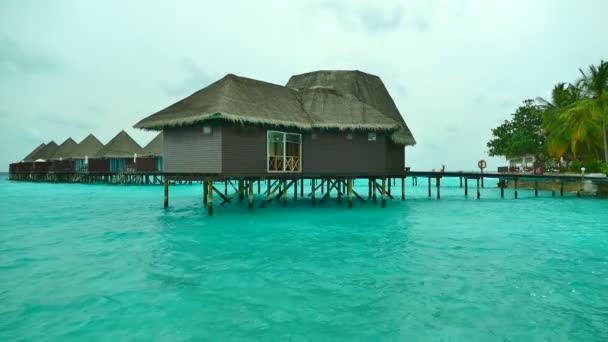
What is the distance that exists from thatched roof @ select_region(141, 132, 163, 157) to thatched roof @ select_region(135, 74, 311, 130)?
88.3 feet

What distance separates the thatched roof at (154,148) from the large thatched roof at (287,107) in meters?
25.7

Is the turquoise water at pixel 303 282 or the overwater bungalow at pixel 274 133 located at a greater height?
the overwater bungalow at pixel 274 133

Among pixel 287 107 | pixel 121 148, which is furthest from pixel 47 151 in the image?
pixel 287 107

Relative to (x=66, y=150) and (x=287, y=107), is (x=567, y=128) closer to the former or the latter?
(x=287, y=107)

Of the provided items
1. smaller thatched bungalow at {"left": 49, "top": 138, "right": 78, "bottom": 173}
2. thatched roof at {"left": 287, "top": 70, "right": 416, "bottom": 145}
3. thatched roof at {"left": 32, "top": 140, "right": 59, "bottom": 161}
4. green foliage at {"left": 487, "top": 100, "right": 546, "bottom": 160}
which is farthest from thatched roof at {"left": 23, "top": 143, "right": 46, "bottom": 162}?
green foliage at {"left": 487, "top": 100, "right": 546, "bottom": 160}

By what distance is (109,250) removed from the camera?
11.1m

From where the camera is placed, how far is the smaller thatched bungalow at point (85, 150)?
5150 centimetres

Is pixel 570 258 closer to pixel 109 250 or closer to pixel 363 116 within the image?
pixel 363 116

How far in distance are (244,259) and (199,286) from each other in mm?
2177

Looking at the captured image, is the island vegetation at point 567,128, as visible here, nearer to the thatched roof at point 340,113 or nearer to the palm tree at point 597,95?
the palm tree at point 597,95

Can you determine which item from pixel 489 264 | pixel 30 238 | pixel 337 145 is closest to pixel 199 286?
pixel 489 264

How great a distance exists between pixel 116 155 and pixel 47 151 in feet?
75.8

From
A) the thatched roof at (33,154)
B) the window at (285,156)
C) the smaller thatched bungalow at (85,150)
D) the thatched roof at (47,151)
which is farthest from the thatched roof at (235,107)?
the thatched roof at (33,154)

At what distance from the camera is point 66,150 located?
5525 cm
